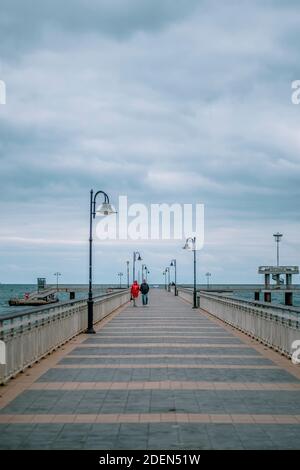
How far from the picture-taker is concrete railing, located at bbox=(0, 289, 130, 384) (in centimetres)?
1244

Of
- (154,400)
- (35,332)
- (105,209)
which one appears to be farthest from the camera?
(105,209)

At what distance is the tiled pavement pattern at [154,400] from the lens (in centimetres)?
802

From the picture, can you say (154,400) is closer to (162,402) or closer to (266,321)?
(162,402)

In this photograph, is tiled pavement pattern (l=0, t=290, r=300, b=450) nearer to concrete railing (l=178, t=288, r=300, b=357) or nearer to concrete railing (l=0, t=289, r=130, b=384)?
concrete railing (l=0, t=289, r=130, b=384)

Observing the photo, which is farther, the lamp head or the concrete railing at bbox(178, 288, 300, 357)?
the lamp head

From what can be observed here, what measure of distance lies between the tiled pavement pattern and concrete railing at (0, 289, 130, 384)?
0.36 meters

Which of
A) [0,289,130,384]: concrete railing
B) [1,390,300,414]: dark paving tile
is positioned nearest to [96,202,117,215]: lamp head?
[0,289,130,384]: concrete railing

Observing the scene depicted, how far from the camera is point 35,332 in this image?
49.4ft

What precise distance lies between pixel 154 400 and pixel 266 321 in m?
8.99

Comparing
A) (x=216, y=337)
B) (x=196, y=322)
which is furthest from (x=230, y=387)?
(x=196, y=322)

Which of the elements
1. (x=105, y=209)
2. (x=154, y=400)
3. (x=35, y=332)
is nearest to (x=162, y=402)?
(x=154, y=400)

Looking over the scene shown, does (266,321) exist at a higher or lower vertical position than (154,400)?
higher

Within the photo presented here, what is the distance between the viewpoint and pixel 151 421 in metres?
8.95
